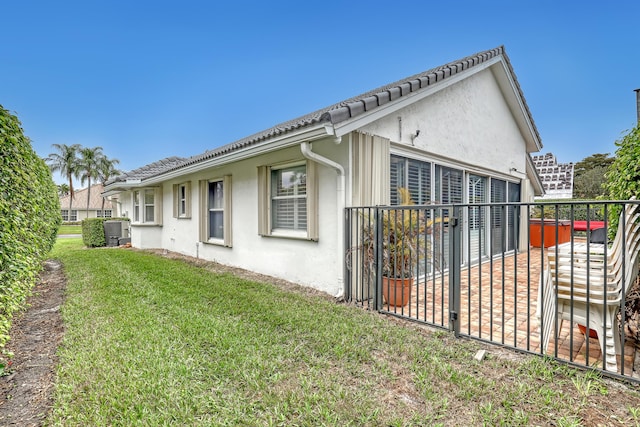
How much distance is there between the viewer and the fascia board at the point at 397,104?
4.79 metres

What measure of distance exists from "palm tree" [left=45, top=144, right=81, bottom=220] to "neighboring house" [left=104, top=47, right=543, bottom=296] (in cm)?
4499

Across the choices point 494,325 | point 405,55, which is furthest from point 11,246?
point 405,55

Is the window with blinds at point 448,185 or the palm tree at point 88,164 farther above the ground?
the palm tree at point 88,164

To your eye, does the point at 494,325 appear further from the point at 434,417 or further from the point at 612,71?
the point at 612,71

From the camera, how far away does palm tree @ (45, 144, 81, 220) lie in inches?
1735

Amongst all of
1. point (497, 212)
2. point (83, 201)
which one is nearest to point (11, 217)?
point (497, 212)

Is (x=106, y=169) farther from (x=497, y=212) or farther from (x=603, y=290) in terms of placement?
(x=603, y=290)

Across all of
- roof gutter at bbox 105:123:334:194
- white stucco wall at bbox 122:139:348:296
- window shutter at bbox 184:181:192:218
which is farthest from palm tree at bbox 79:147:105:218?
roof gutter at bbox 105:123:334:194

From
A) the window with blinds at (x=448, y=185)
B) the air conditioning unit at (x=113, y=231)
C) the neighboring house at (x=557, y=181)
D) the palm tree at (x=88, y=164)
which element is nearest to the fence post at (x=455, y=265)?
the window with blinds at (x=448, y=185)

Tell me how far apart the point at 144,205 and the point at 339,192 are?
11242 mm

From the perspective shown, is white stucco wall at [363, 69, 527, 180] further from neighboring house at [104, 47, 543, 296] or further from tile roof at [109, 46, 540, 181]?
tile roof at [109, 46, 540, 181]

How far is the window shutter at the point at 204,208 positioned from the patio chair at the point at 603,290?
8390 millimetres

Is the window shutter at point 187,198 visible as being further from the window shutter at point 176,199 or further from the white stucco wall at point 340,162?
the window shutter at point 176,199

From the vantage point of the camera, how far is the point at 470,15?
413 inches
